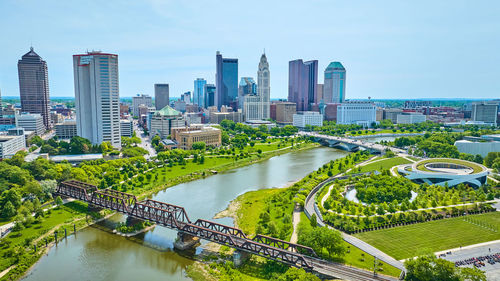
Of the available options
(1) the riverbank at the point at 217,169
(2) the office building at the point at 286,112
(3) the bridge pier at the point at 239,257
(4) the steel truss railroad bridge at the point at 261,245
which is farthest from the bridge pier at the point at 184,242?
(2) the office building at the point at 286,112

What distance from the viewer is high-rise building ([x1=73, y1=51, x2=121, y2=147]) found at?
70.0 meters

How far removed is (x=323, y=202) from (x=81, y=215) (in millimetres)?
27298

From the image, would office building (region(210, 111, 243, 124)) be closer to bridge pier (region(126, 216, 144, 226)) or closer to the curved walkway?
the curved walkway

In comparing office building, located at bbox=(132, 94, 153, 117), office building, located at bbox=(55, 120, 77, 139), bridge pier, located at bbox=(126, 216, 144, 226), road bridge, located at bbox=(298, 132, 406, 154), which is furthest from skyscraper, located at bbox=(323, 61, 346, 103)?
bridge pier, located at bbox=(126, 216, 144, 226)

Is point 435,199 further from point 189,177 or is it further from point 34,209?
point 34,209

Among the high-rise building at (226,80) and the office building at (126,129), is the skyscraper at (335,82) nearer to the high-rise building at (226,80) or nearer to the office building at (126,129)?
the high-rise building at (226,80)

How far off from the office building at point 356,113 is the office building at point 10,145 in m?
110

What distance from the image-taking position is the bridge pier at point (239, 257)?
2730 cm

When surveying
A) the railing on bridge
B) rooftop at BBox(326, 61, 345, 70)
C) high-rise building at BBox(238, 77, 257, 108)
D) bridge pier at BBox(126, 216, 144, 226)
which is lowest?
bridge pier at BBox(126, 216, 144, 226)

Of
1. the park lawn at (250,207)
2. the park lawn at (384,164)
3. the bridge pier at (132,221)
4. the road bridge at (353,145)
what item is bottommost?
the park lawn at (250,207)

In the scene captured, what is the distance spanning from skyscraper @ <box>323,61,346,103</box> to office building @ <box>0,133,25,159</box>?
151 metres

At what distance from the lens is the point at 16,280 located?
25531mm

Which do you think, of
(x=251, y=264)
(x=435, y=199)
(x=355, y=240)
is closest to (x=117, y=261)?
(x=251, y=264)

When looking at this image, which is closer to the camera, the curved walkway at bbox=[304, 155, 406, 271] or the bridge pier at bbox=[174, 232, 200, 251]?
the curved walkway at bbox=[304, 155, 406, 271]
